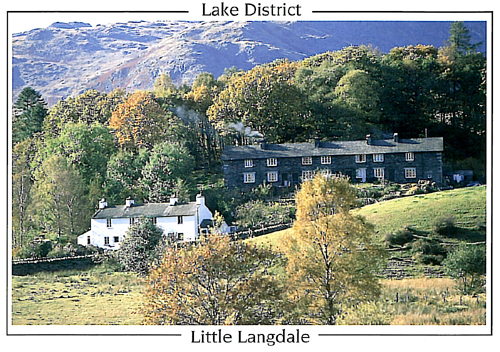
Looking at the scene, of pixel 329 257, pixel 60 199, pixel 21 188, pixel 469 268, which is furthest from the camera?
pixel 60 199

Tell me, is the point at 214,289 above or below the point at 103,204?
below

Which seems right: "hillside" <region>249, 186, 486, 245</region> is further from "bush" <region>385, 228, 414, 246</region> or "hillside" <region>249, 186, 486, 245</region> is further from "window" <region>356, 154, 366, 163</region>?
"window" <region>356, 154, 366, 163</region>

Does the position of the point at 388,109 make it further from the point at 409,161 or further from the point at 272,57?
the point at 272,57

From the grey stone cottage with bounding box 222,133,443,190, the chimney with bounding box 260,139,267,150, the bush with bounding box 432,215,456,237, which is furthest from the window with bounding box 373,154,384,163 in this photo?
the chimney with bounding box 260,139,267,150

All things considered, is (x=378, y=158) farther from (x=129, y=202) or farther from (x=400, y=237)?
(x=129, y=202)

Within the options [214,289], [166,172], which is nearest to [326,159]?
[166,172]

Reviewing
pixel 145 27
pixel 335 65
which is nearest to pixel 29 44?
pixel 145 27

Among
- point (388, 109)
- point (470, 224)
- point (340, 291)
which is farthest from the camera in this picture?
point (388, 109)
